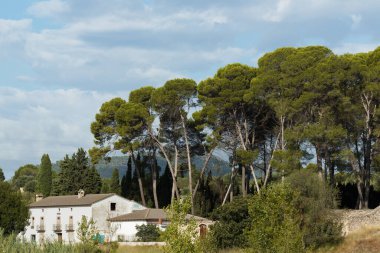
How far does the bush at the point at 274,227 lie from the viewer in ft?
94.0

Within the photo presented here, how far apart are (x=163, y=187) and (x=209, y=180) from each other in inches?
227

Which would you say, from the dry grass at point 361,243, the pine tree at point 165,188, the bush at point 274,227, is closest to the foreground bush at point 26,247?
the bush at point 274,227

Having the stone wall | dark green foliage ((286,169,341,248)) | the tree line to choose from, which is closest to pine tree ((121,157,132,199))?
the tree line

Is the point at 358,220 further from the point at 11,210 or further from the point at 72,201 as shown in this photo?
the point at 72,201

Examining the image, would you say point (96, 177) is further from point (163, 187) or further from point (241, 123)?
point (241, 123)

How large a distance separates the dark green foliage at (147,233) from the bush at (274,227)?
920 inches

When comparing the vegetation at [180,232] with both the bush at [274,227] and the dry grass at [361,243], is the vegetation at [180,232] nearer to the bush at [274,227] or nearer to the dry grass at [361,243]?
the bush at [274,227]

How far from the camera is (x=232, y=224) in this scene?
156ft

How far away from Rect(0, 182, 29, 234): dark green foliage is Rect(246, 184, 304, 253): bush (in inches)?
1028

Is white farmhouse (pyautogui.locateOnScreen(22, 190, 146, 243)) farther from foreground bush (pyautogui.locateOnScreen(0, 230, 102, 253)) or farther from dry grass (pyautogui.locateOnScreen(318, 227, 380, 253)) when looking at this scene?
foreground bush (pyautogui.locateOnScreen(0, 230, 102, 253))

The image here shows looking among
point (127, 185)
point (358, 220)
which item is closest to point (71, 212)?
point (127, 185)

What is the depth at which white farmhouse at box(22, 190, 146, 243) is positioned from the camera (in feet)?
220

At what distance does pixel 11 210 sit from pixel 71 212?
51.6ft

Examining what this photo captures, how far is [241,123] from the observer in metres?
63.4
